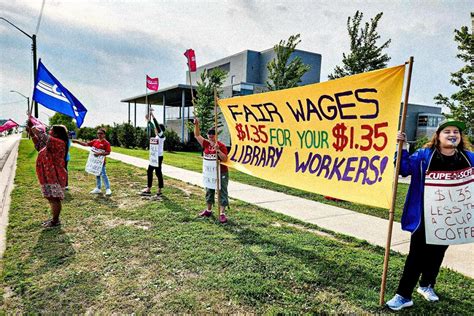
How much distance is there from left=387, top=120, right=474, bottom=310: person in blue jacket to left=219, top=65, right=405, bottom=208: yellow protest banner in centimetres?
22

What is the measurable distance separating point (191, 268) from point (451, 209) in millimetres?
2832

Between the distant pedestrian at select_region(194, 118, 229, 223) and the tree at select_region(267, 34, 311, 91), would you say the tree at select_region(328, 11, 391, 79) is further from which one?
the distant pedestrian at select_region(194, 118, 229, 223)

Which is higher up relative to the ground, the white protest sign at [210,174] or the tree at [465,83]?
the tree at [465,83]

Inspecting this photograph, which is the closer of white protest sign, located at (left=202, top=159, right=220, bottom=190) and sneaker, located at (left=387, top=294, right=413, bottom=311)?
sneaker, located at (left=387, top=294, right=413, bottom=311)

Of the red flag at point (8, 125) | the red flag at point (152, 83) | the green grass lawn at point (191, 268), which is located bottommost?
the green grass lawn at point (191, 268)

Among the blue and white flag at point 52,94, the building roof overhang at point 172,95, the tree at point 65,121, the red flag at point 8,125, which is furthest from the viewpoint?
the tree at point 65,121

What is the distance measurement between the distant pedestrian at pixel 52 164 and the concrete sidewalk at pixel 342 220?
398 cm

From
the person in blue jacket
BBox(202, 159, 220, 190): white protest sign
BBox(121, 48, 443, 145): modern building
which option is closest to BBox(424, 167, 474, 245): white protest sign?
the person in blue jacket

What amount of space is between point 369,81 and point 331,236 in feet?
9.10

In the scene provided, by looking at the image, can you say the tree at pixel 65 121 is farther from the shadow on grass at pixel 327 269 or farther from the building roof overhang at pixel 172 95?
the shadow on grass at pixel 327 269

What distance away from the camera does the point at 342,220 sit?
6.11m

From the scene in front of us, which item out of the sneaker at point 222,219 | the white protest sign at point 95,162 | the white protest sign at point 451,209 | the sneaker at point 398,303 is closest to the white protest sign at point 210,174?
the sneaker at point 222,219

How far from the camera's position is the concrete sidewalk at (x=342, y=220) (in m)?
4.37

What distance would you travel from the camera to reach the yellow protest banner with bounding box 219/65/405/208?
10.6ft
